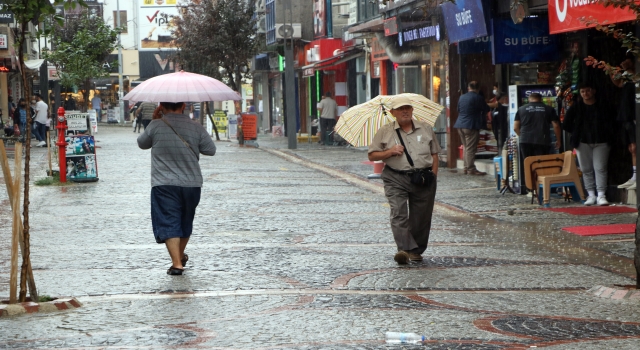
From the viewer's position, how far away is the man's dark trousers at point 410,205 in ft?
34.1

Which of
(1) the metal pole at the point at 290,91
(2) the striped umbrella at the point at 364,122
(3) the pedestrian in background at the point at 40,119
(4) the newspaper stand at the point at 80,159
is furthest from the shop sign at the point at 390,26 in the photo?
(2) the striped umbrella at the point at 364,122

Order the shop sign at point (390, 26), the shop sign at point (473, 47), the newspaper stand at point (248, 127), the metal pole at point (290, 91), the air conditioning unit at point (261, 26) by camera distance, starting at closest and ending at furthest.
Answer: the shop sign at point (473, 47) → the shop sign at point (390, 26) → the metal pole at point (290, 91) → the newspaper stand at point (248, 127) → the air conditioning unit at point (261, 26)

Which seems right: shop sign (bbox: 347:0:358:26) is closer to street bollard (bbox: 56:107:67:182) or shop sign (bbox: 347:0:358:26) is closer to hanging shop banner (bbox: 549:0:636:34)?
street bollard (bbox: 56:107:67:182)

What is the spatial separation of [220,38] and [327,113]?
1397cm

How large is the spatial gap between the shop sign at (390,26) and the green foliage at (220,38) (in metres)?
21.3

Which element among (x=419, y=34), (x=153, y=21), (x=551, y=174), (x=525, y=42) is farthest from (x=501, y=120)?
(x=153, y=21)

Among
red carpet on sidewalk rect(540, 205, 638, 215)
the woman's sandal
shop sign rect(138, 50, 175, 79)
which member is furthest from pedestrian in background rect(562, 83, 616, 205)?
shop sign rect(138, 50, 175, 79)

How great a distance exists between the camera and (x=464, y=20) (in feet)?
66.0

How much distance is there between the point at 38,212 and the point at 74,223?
1649 millimetres

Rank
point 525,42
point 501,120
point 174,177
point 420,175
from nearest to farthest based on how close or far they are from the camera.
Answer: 1. point 174,177
2. point 420,175
3. point 525,42
4. point 501,120

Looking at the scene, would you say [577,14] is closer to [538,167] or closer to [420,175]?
[538,167]

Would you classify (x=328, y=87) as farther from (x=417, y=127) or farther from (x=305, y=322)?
(x=305, y=322)

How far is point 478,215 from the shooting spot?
581 inches

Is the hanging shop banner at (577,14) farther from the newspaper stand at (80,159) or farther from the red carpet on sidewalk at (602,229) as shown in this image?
the newspaper stand at (80,159)
